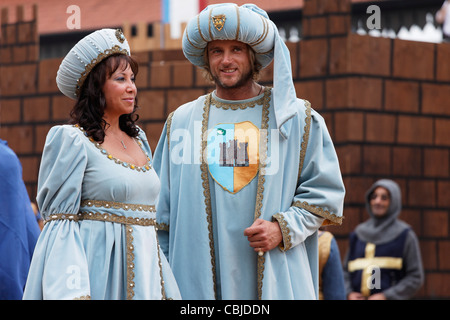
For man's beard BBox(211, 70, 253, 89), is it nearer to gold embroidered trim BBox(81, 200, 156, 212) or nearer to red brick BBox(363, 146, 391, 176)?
gold embroidered trim BBox(81, 200, 156, 212)

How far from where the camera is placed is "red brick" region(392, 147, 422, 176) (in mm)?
7492

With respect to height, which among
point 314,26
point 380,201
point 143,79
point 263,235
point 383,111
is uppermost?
point 314,26

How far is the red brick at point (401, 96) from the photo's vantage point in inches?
294

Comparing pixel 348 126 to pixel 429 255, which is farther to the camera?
pixel 429 255

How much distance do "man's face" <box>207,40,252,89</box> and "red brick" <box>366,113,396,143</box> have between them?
12.1 ft

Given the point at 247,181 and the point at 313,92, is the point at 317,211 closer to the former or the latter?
the point at 247,181

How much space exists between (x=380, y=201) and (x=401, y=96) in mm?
998

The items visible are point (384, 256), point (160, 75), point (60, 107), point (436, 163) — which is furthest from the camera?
point (60, 107)

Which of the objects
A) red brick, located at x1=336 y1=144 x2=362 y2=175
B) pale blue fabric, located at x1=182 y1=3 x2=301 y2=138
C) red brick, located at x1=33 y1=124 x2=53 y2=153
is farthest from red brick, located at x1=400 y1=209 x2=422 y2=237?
pale blue fabric, located at x1=182 y1=3 x2=301 y2=138

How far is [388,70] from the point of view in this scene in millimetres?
7488

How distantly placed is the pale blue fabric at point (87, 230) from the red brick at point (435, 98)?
4652 mm

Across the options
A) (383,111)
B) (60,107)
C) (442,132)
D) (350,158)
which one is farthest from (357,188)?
(60,107)

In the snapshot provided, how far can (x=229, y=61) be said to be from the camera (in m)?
3.78
